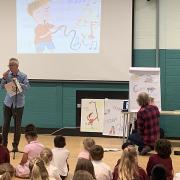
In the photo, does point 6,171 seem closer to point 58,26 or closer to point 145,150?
point 145,150

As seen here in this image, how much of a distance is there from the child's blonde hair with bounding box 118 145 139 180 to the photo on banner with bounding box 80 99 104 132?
15.2ft

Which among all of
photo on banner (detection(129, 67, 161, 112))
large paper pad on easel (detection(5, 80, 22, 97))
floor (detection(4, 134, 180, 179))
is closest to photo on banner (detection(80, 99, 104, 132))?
floor (detection(4, 134, 180, 179))

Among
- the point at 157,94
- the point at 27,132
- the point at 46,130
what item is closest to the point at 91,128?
the point at 46,130

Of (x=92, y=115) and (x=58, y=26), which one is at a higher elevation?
(x=58, y=26)

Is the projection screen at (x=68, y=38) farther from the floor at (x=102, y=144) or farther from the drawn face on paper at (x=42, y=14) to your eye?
the floor at (x=102, y=144)

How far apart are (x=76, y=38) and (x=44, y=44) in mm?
670

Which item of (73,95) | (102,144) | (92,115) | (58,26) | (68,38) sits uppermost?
(58,26)

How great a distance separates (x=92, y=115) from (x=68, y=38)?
5.19ft

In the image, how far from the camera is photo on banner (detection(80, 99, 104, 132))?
841 centimetres

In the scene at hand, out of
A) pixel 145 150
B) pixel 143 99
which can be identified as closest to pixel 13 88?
pixel 143 99

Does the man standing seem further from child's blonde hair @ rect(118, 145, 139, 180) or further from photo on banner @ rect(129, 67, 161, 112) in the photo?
child's blonde hair @ rect(118, 145, 139, 180)

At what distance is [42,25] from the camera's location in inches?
344

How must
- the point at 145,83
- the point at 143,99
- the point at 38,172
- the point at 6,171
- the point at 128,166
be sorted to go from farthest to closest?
the point at 145,83
the point at 143,99
the point at 128,166
the point at 38,172
the point at 6,171

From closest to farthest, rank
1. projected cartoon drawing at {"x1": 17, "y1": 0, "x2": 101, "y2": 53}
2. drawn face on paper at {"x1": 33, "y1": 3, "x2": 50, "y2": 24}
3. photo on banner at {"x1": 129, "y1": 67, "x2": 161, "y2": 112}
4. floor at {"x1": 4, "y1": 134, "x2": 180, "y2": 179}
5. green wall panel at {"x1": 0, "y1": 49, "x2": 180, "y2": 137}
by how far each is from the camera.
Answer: floor at {"x1": 4, "y1": 134, "x2": 180, "y2": 179} → photo on banner at {"x1": 129, "y1": 67, "x2": 161, "y2": 112} → green wall panel at {"x1": 0, "y1": 49, "x2": 180, "y2": 137} → projected cartoon drawing at {"x1": 17, "y1": 0, "x2": 101, "y2": 53} → drawn face on paper at {"x1": 33, "y1": 3, "x2": 50, "y2": 24}
